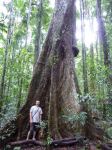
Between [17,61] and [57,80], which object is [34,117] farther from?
[17,61]

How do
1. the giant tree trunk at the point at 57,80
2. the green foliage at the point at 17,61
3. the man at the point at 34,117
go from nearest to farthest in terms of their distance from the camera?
the giant tree trunk at the point at 57,80 → the man at the point at 34,117 → the green foliage at the point at 17,61

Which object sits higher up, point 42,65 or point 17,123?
point 42,65

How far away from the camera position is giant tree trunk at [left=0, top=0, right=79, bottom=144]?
889 centimetres

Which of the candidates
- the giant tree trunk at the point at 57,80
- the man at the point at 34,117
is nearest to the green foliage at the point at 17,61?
the giant tree trunk at the point at 57,80

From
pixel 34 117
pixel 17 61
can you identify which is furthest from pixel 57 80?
pixel 17 61

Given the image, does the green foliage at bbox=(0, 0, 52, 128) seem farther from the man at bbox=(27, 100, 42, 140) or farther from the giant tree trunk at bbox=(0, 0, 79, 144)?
the man at bbox=(27, 100, 42, 140)

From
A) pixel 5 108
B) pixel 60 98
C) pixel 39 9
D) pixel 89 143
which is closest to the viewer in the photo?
pixel 89 143

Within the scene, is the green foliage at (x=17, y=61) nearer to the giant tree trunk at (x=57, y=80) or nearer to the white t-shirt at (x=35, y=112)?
the giant tree trunk at (x=57, y=80)

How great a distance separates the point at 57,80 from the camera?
995 centimetres

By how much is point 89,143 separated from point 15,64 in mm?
8598

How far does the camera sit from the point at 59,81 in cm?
998

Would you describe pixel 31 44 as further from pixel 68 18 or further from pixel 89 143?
pixel 89 143

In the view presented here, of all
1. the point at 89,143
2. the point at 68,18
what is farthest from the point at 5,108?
the point at 89,143

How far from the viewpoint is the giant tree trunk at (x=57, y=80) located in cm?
889
